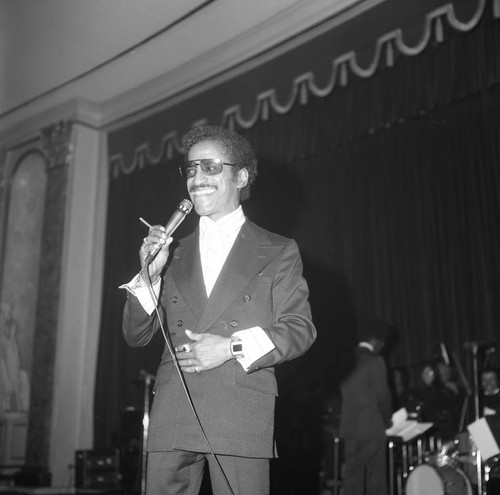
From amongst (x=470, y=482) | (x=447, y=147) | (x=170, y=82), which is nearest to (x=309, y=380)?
(x=470, y=482)

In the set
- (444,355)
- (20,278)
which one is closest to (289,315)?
(444,355)

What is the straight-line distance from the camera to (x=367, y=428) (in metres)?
5.31

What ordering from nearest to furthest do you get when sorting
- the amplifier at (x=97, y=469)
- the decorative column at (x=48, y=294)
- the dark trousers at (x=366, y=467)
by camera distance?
the dark trousers at (x=366, y=467), the amplifier at (x=97, y=469), the decorative column at (x=48, y=294)

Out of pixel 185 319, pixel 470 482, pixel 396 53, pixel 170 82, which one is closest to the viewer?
pixel 185 319

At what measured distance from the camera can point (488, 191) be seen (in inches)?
Result: 236

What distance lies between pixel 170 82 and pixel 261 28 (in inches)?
62.0

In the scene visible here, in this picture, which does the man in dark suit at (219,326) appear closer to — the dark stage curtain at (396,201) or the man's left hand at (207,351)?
the man's left hand at (207,351)

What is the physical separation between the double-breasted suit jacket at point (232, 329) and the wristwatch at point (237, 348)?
5cm

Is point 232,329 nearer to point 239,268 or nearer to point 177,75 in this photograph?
point 239,268

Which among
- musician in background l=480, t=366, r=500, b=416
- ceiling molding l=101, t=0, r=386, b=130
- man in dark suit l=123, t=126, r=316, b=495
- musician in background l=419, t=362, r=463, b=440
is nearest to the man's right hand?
man in dark suit l=123, t=126, r=316, b=495

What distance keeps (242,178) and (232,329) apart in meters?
0.57

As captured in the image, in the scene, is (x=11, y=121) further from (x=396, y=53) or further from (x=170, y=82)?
(x=396, y=53)

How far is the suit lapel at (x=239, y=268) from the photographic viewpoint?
6.53 ft

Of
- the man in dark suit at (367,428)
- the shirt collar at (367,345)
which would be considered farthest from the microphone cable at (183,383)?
the shirt collar at (367,345)
